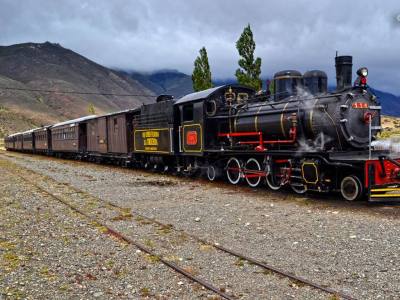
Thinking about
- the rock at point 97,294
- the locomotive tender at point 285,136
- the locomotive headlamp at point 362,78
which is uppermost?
the locomotive headlamp at point 362,78

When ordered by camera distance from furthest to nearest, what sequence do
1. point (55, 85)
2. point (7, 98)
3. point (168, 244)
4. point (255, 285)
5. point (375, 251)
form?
point (55, 85)
point (7, 98)
point (168, 244)
point (375, 251)
point (255, 285)

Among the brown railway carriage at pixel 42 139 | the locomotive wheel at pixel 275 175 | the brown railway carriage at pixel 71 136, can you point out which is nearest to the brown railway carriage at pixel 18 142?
the brown railway carriage at pixel 42 139

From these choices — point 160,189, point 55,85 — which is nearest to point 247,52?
point 160,189

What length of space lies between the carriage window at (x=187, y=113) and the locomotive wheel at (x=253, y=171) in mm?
3745

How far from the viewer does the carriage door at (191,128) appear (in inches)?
629

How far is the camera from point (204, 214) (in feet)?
32.1

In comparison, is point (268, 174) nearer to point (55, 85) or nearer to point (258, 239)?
point (258, 239)

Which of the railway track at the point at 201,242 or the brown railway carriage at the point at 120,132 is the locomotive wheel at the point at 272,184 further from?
the brown railway carriage at the point at 120,132

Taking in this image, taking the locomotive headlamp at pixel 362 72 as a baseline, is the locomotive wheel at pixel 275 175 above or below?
below

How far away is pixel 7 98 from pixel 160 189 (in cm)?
15161

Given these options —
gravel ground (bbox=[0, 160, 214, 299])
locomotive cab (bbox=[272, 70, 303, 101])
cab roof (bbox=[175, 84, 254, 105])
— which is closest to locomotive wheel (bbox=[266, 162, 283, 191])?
locomotive cab (bbox=[272, 70, 303, 101])

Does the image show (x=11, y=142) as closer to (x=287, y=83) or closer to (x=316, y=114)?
(x=287, y=83)

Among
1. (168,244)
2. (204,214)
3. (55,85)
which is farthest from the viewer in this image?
(55,85)

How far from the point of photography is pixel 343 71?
11.5 meters
